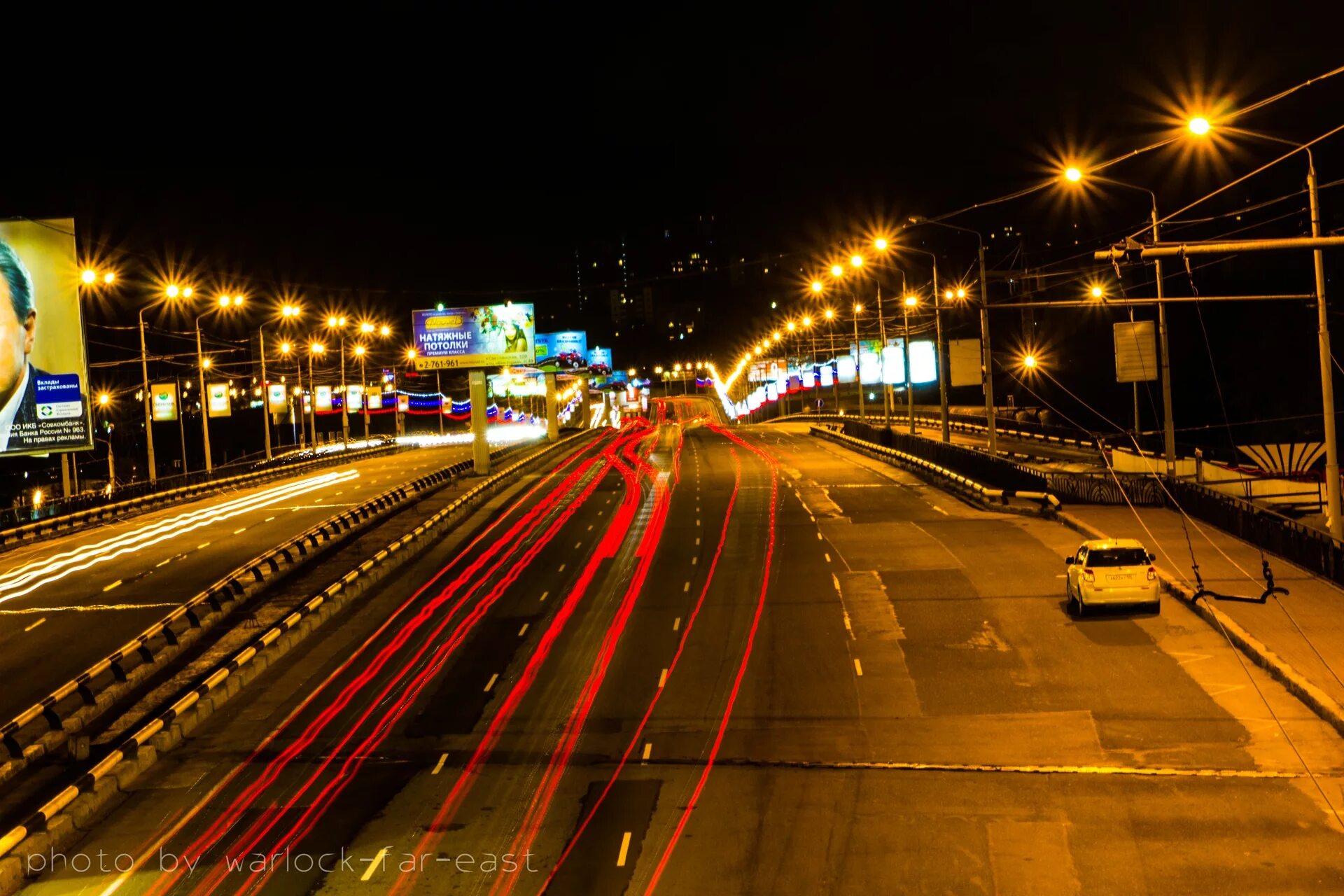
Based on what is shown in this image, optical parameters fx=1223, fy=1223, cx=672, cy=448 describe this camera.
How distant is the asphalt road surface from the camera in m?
24.3

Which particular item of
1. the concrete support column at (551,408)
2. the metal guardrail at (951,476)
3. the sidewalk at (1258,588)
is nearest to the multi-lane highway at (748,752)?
the sidewalk at (1258,588)

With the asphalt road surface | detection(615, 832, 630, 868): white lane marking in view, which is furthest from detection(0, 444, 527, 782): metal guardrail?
detection(615, 832, 630, 868): white lane marking

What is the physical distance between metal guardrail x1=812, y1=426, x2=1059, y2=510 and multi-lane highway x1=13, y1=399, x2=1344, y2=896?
989 centimetres

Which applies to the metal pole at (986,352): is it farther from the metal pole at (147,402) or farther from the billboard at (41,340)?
the metal pole at (147,402)

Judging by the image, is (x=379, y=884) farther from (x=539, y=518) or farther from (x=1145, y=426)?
(x=1145, y=426)

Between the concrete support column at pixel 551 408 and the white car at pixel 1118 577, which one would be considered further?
the concrete support column at pixel 551 408

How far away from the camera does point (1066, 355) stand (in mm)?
111250

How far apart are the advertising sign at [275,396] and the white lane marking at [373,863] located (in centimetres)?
5544

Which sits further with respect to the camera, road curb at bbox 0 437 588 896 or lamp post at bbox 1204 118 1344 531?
lamp post at bbox 1204 118 1344 531

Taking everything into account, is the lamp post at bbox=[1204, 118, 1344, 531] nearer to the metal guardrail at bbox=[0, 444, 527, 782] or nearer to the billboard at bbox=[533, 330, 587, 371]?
the metal guardrail at bbox=[0, 444, 527, 782]

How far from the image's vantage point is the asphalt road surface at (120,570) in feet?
79.8

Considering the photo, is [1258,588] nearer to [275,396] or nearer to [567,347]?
[275,396]

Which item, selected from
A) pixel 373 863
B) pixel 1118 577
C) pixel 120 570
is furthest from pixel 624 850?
pixel 120 570

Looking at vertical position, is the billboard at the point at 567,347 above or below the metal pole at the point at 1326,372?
above
